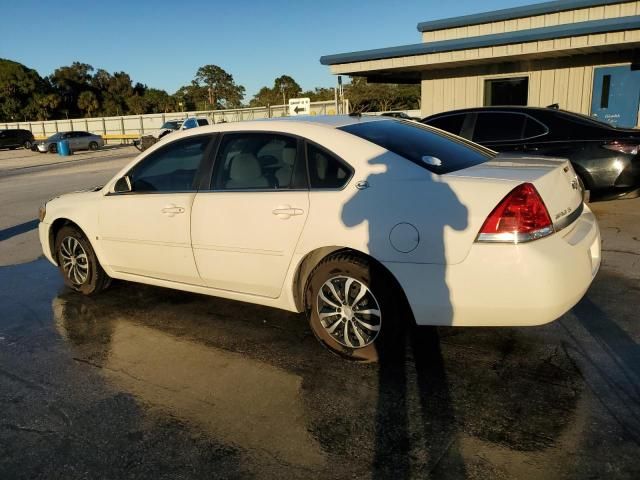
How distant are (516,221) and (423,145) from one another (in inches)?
41.1

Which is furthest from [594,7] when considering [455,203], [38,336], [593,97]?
[38,336]

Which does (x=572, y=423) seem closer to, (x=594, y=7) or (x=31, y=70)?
(x=594, y=7)

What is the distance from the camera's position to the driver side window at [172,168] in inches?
170

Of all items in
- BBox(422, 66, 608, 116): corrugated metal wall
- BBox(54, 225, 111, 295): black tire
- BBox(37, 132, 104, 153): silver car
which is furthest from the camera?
BBox(37, 132, 104, 153): silver car

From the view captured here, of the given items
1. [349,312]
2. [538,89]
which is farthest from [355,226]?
[538,89]

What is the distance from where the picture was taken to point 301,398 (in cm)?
322

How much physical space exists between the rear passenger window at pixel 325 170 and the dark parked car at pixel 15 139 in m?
44.8

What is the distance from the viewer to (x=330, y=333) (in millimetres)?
3660

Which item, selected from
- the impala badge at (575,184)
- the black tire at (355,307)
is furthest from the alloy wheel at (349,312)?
the impala badge at (575,184)

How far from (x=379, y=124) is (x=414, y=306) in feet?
4.97

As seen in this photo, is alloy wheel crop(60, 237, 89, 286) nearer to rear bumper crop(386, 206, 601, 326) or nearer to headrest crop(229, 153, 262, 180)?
headrest crop(229, 153, 262, 180)

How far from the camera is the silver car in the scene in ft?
121

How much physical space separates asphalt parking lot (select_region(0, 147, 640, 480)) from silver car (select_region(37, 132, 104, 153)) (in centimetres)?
3643

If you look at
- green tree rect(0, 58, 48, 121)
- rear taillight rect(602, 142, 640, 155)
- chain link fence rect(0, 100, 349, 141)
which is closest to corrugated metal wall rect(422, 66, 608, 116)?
rear taillight rect(602, 142, 640, 155)
